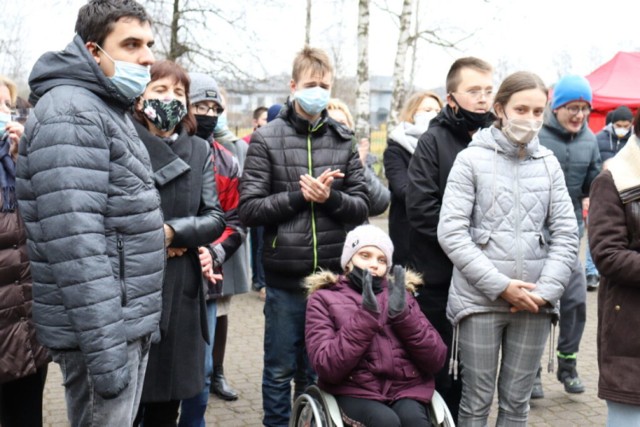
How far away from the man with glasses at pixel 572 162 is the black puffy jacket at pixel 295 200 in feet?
6.47

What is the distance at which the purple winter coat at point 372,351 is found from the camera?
11.5 ft

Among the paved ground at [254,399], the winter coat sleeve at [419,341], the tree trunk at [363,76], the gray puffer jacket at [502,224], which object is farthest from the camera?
the tree trunk at [363,76]

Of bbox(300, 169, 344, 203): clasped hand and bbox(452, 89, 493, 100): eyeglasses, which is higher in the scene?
bbox(452, 89, 493, 100): eyeglasses

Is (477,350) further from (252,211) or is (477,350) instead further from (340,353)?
(252,211)

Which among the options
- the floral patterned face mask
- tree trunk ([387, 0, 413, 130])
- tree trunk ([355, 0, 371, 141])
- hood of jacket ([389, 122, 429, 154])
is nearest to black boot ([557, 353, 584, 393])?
hood of jacket ([389, 122, 429, 154])

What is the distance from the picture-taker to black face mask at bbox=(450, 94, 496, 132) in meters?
4.20

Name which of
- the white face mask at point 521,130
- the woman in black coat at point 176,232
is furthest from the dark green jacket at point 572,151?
the woman in black coat at point 176,232

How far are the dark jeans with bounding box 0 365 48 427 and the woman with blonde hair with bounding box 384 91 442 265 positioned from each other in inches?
95.3

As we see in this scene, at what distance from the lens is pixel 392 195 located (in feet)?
17.1

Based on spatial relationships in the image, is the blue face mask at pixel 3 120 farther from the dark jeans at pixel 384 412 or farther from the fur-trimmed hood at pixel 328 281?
the dark jeans at pixel 384 412

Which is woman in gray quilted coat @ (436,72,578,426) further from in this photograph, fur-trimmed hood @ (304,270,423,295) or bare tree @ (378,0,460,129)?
bare tree @ (378,0,460,129)

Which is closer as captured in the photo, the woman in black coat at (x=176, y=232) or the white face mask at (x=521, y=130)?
the woman in black coat at (x=176, y=232)

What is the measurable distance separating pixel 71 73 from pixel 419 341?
6.62 feet

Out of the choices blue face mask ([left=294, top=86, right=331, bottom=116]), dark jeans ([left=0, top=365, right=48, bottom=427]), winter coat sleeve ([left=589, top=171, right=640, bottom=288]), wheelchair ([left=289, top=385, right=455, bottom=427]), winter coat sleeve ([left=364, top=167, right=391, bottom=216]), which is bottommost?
dark jeans ([left=0, top=365, right=48, bottom=427])
